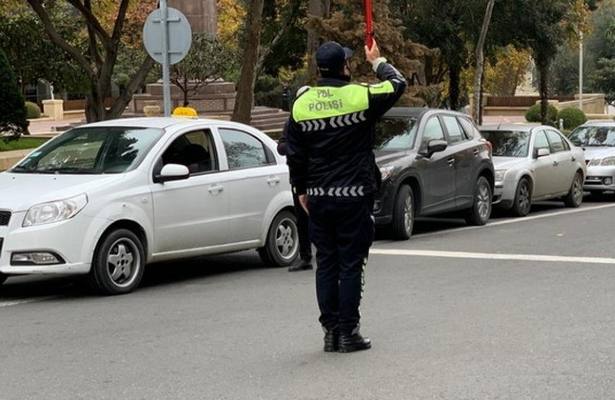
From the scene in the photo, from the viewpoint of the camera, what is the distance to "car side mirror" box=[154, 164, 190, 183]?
9.88 meters

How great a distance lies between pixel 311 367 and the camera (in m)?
6.52

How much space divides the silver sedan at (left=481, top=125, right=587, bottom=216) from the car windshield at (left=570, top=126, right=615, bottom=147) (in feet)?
8.69

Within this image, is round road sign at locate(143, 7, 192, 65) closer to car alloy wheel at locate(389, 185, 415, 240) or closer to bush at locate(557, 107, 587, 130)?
car alloy wheel at locate(389, 185, 415, 240)

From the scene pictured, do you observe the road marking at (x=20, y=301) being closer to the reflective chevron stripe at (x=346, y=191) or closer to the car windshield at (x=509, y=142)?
the reflective chevron stripe at (x=346, y=191)

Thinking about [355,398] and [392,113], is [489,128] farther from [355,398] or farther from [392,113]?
[355,398]

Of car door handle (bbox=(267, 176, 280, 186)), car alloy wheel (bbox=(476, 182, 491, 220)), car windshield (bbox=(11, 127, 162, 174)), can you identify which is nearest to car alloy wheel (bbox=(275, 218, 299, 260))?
car door handle (bbox=(267, 176, 280, 186))

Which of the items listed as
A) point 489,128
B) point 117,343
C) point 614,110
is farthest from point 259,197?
point 614,110

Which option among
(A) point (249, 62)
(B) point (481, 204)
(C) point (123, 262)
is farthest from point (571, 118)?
(C) point (123, 262)

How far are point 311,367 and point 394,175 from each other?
7.30 meters

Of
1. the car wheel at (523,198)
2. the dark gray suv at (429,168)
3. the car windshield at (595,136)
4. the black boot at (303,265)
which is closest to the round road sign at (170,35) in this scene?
the dark gray suv at (429,168)

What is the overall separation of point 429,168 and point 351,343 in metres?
7.88

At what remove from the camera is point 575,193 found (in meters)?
19.8

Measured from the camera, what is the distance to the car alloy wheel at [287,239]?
11391 millimetres

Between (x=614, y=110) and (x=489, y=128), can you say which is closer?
(x=489, y=128)
